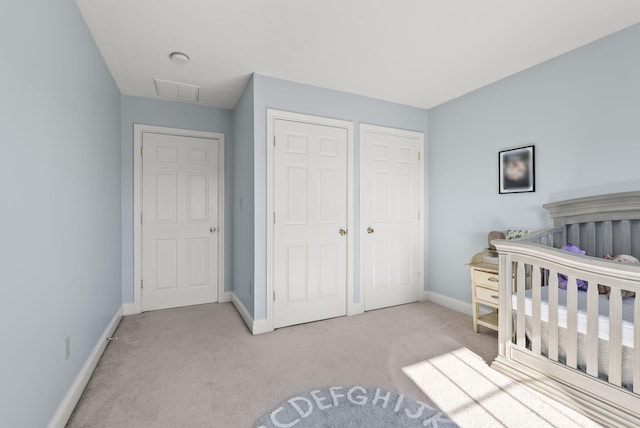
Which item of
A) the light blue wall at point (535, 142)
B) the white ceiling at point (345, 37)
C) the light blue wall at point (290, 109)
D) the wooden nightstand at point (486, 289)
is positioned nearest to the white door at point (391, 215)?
the light blue wall at point (290, 109)

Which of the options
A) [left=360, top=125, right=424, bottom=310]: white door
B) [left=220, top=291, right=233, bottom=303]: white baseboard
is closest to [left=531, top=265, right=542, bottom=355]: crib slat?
[left=360, top=125, right=424, bottom=310]: white door

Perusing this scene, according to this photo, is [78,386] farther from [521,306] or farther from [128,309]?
[521,306]

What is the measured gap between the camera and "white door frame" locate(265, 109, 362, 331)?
2836 mm

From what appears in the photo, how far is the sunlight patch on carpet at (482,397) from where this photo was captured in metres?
1.61

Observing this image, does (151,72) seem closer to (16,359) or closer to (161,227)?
(161,227)

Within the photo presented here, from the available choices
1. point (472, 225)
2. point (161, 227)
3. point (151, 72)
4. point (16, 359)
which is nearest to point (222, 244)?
point (161, 227)

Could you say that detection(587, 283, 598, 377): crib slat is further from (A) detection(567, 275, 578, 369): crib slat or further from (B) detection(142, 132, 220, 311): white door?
(B) detection(142, 132, 220, 311): white door

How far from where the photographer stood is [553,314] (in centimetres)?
180

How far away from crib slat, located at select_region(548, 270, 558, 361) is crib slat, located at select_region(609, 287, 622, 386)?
25cm

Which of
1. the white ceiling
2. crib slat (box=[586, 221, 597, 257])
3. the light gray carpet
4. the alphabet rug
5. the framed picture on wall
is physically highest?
the white ceiling

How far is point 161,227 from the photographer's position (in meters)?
3.51

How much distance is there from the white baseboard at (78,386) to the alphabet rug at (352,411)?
3.32 ft

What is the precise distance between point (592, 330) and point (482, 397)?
72 cm

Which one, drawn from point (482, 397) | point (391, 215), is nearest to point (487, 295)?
point (482, 397)
